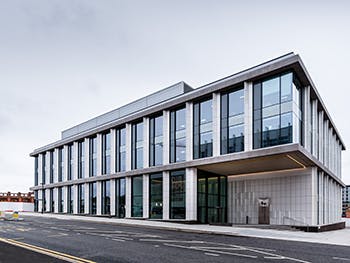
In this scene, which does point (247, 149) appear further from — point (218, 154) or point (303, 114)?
point (303, 114)

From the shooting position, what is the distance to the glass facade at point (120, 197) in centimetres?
4404

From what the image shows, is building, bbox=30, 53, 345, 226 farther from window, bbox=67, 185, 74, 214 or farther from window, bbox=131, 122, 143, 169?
window, bbox=67, 185, 74, 214

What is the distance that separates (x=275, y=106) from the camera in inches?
1126

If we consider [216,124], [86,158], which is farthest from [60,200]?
[216,124]

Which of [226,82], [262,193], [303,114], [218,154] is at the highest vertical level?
[226,82]

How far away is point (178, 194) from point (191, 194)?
7.07 feet

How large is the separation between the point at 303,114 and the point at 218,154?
829 centimetres

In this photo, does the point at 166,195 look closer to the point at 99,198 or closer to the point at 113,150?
the point at 113,150

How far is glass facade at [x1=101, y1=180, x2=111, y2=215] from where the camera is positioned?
46688 mm

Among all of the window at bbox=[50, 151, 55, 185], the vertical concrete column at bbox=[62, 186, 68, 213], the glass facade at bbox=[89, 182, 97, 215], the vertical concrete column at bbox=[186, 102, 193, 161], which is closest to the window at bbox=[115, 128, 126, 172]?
the glass facade at bbox=[89, 182, 97, 215]

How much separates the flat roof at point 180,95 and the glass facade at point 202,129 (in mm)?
1297

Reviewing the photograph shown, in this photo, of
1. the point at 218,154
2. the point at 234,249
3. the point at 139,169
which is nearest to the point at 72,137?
the point at 139,169

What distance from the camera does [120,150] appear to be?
45844 mm

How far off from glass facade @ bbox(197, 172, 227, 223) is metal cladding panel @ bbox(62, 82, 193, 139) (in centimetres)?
977
